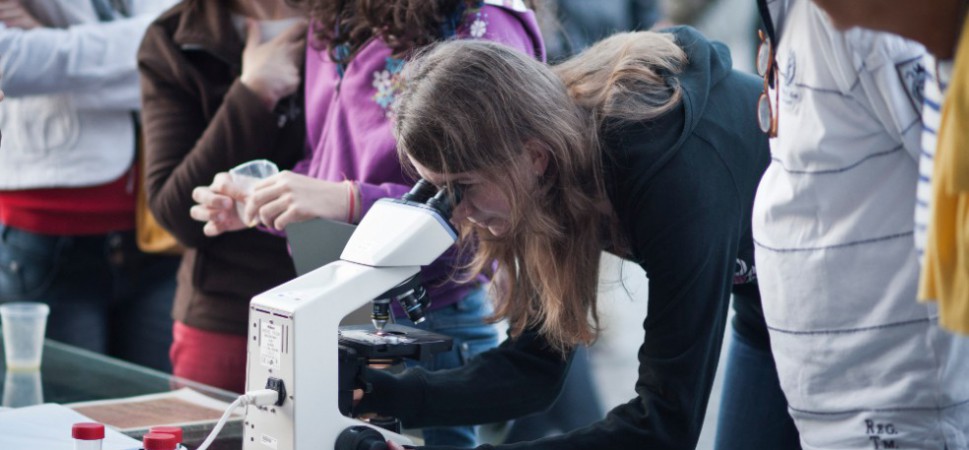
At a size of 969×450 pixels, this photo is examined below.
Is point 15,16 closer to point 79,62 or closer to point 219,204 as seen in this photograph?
point 79,62

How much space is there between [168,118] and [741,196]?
3.96ft

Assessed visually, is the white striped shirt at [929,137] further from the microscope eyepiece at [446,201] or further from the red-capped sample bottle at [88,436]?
the red-capped sample bottle at [88,436]

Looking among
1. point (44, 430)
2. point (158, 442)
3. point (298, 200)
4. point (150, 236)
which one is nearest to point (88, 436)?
point (158, 442)

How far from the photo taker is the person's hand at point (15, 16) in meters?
2.52

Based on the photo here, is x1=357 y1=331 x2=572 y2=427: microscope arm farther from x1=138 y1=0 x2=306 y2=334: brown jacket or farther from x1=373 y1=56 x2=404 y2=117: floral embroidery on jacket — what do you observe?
x1=138 y1=0 x2=306 y2=334: brown jacket

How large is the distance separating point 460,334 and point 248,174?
1.46ft

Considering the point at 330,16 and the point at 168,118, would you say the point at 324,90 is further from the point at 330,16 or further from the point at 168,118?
the point at 168,118

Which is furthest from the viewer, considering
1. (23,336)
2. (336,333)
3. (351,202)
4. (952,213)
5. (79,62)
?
(79,62)

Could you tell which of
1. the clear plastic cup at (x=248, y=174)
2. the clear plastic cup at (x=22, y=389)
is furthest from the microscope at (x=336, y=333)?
the clear plastic cup at (x=22, y=389)

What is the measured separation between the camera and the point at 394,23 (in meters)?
1.74

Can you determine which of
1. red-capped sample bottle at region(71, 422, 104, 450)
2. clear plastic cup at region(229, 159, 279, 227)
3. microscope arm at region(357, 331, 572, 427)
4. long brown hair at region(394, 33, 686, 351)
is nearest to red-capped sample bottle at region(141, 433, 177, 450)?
red-capped sample bottle at region(71, 422, 104, 450)

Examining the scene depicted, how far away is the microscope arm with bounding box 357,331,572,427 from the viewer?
1.54 meters

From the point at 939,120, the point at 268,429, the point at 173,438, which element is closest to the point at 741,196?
the point at 939,120

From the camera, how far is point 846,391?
1.11 m
